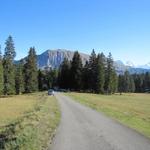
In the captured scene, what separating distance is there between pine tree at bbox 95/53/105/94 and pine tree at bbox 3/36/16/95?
89.9 ft

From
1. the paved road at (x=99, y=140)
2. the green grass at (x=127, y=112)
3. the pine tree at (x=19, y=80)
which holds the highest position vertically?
the pine tree at (x=19, y=80)

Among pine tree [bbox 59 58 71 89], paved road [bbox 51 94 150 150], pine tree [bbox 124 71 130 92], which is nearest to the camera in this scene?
paved road [bbox 51 94 150 150]

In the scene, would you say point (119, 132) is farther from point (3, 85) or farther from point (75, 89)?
point (75, 89)

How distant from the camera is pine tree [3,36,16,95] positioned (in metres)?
98.9

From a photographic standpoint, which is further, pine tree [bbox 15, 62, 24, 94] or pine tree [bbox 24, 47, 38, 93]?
pine tree [bbox 24, 47, 38, 93]

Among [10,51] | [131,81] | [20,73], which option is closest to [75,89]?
[20,73]

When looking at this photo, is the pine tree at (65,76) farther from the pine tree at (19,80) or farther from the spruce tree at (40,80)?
the spruce tree at (40,80)

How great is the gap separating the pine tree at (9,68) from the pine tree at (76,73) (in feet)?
79.3

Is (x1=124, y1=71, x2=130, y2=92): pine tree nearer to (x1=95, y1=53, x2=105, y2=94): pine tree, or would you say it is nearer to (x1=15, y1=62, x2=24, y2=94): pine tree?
(x1=95, y1=53, x2=105, y2=94): pine tree

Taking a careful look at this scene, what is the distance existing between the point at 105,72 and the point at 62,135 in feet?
346

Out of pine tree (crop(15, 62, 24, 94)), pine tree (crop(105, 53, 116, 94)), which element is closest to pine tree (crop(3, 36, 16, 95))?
pine tree (crop(15, 62, 24, 94))

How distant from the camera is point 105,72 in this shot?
124 meters

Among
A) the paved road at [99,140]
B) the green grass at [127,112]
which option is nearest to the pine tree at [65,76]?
the green grass at [127,112]

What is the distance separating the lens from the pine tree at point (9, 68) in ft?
325
